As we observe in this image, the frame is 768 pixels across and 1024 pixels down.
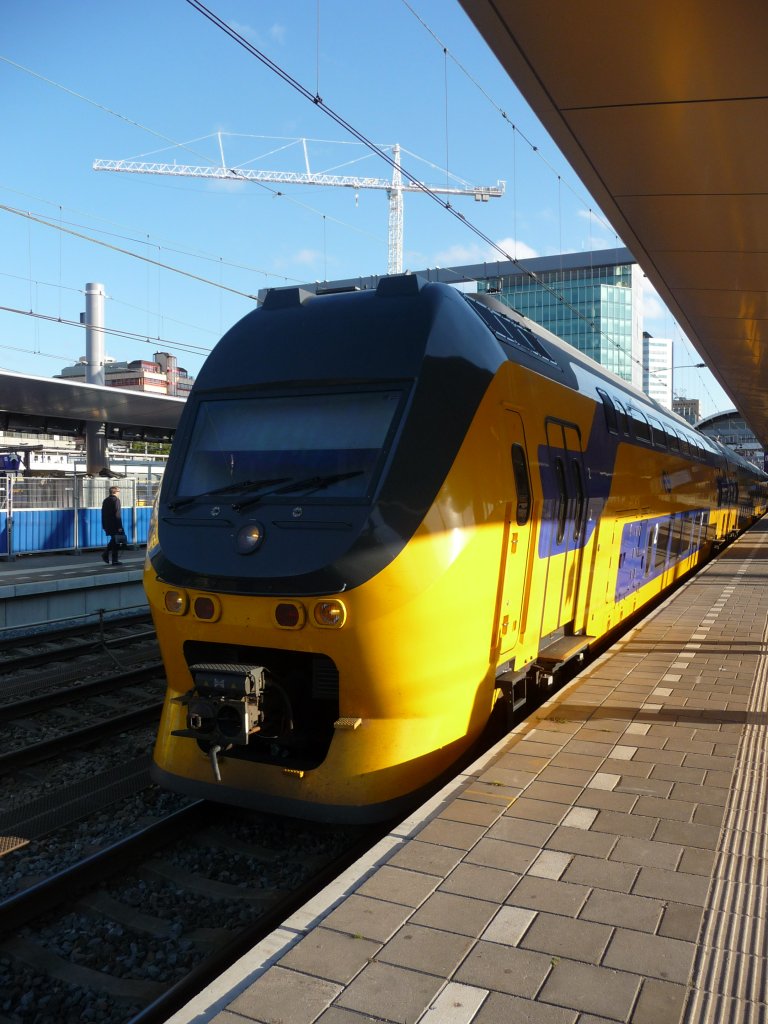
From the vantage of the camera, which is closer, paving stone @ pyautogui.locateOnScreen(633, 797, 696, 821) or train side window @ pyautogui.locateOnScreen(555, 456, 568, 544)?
paving stone @ pyautogui.locateOnScreen(633, 797, 696, 821)

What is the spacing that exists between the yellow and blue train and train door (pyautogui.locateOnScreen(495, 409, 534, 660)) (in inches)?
0.9

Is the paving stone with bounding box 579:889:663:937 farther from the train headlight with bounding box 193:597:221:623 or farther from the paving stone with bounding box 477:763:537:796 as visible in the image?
the train headlight with bounding box 193:597:221:623

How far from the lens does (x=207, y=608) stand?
5125mm

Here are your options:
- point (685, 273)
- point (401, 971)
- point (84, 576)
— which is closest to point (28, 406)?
point (84, 576)

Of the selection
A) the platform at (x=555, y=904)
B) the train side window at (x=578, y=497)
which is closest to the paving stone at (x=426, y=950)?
the platform at (x=555, y=904)

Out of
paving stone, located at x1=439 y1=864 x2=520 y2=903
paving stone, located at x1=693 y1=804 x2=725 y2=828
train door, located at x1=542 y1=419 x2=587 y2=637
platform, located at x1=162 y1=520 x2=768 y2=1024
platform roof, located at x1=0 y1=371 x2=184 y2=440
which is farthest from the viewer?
platform roof, located at x1=0 y1=371 x2=184 y2=440

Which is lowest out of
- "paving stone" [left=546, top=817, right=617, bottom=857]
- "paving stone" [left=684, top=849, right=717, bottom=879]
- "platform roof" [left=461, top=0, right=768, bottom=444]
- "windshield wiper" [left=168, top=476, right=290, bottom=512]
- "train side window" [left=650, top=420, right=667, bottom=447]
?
"paving stone" [left=546, top=817, right=617, bottom=857]

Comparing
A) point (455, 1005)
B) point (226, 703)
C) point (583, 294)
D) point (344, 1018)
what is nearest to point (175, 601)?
point (226, 703)

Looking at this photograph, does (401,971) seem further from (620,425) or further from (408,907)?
(620,425)

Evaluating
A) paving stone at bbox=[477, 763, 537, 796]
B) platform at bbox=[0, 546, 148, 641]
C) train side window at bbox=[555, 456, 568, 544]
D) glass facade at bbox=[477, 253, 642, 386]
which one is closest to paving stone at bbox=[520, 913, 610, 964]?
paving stone at bbox=[477, 763, 537, 796]

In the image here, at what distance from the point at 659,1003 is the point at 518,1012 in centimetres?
48

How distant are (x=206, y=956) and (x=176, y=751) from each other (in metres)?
1.45

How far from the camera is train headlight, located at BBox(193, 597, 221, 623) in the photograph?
5090 millimetres

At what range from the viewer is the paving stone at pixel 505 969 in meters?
2.97
